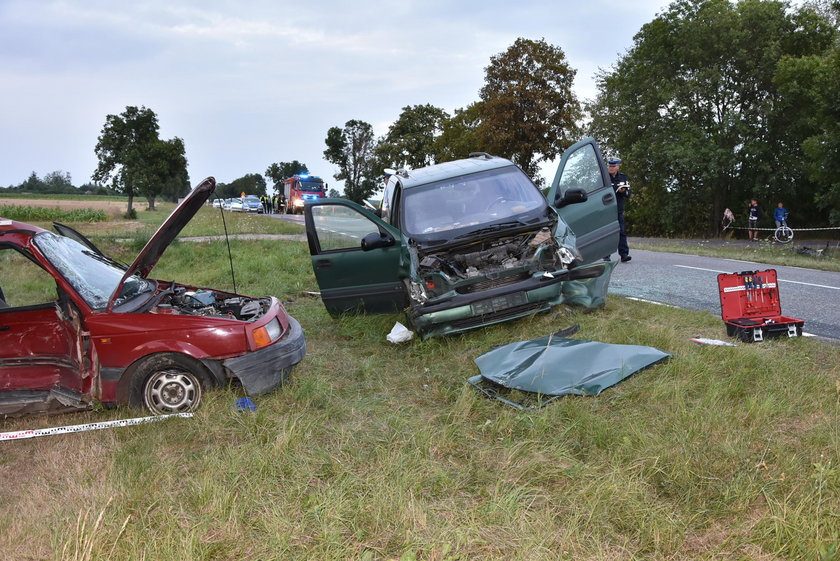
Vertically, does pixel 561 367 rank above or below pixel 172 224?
below

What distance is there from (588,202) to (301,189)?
119 ft

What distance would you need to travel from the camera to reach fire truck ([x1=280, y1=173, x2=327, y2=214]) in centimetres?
4116

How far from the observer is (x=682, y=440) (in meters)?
3.39

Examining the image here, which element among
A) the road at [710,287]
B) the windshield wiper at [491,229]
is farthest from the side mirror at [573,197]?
the road at [710,287]

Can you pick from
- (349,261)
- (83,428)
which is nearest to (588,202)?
(349,261)

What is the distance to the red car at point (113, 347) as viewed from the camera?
4.36m

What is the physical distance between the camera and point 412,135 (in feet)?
196

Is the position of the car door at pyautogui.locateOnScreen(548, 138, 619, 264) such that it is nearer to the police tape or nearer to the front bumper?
the front bumper

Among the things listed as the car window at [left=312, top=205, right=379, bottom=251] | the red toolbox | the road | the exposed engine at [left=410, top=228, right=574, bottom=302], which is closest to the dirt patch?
the car window at [left=312, top=205, right=379, bottom=251]

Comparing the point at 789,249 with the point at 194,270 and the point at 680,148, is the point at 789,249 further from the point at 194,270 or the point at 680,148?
the point at 194,270

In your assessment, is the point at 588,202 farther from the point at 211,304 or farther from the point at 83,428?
the point at 83,428

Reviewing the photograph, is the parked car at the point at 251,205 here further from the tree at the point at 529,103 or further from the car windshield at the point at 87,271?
the car windshield at the point at 87,271

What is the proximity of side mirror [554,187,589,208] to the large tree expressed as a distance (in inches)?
902

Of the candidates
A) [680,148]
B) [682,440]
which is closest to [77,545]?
[682,440]
